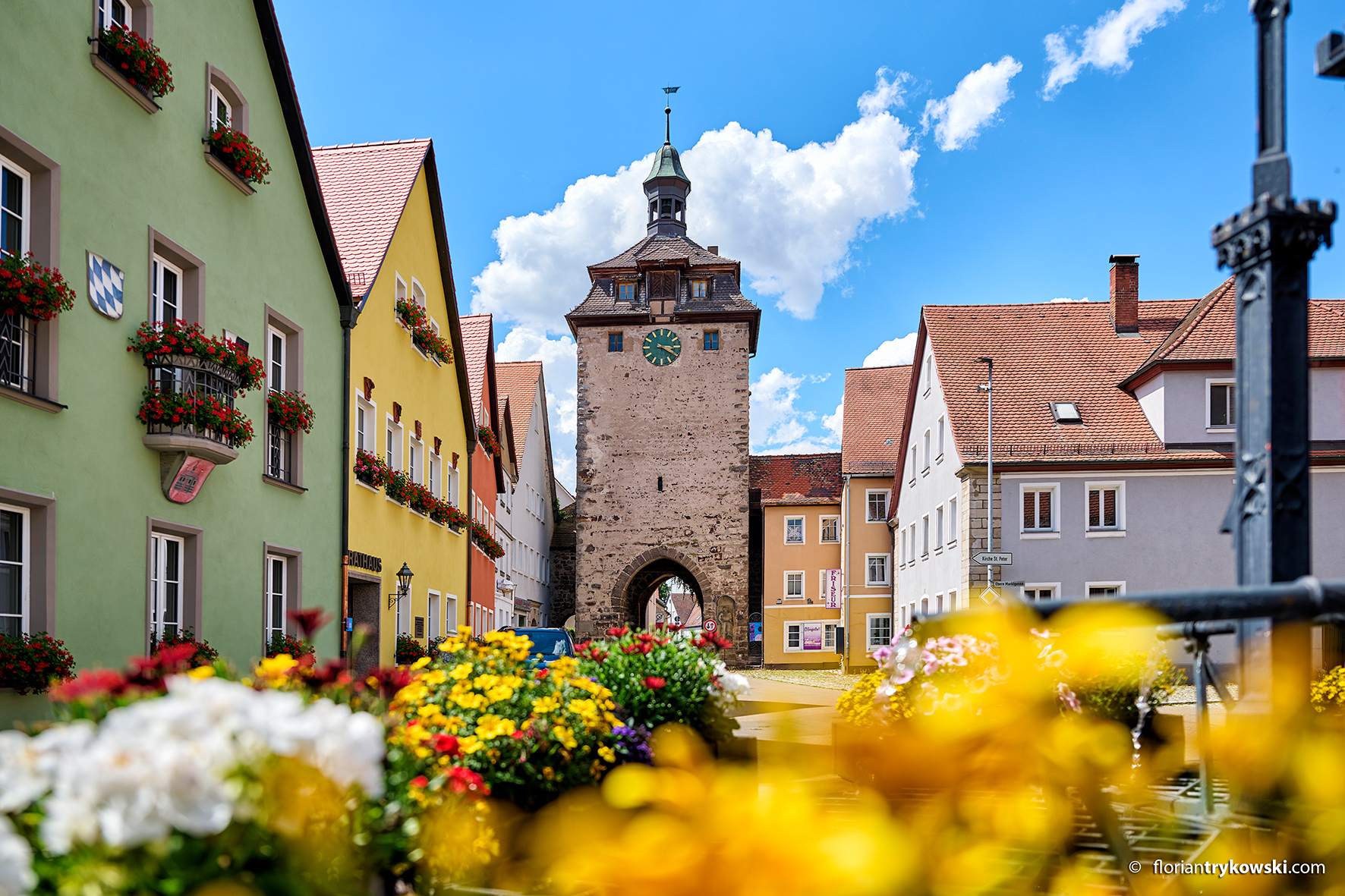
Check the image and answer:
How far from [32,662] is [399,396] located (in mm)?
10145

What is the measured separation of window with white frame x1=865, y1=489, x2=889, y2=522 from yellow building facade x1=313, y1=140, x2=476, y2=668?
855 inches

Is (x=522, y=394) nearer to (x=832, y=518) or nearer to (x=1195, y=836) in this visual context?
(x=832, y=518)

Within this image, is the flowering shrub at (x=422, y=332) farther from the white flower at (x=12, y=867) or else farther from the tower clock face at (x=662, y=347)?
the tower clock face at (x=662, y=347)

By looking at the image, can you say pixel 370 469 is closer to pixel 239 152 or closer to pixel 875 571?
pixel 239 152

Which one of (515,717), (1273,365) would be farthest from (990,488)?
(1273,365)

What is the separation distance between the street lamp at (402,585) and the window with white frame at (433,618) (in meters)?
1.94

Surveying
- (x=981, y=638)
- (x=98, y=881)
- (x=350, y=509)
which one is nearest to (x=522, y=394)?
(x=350, y=509)

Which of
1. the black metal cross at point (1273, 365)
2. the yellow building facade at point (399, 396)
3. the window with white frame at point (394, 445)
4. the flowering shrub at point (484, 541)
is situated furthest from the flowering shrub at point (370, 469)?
the black metal cross at point (1273, 365)

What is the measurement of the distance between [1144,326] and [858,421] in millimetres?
14439

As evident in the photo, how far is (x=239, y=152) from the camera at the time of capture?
36.8 ft

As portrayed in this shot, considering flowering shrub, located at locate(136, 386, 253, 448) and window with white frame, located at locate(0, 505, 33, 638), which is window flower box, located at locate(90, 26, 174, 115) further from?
window with white frame, located at locate(0, 505, 33, 638)

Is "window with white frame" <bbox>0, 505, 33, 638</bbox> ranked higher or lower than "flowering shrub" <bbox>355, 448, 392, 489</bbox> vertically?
lower

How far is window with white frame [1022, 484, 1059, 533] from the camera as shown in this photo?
25375 millimetres

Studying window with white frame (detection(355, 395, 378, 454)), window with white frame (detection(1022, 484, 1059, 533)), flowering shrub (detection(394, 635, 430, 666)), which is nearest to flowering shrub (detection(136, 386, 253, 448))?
window with white frame (detection(355, 395, 378, 454))
